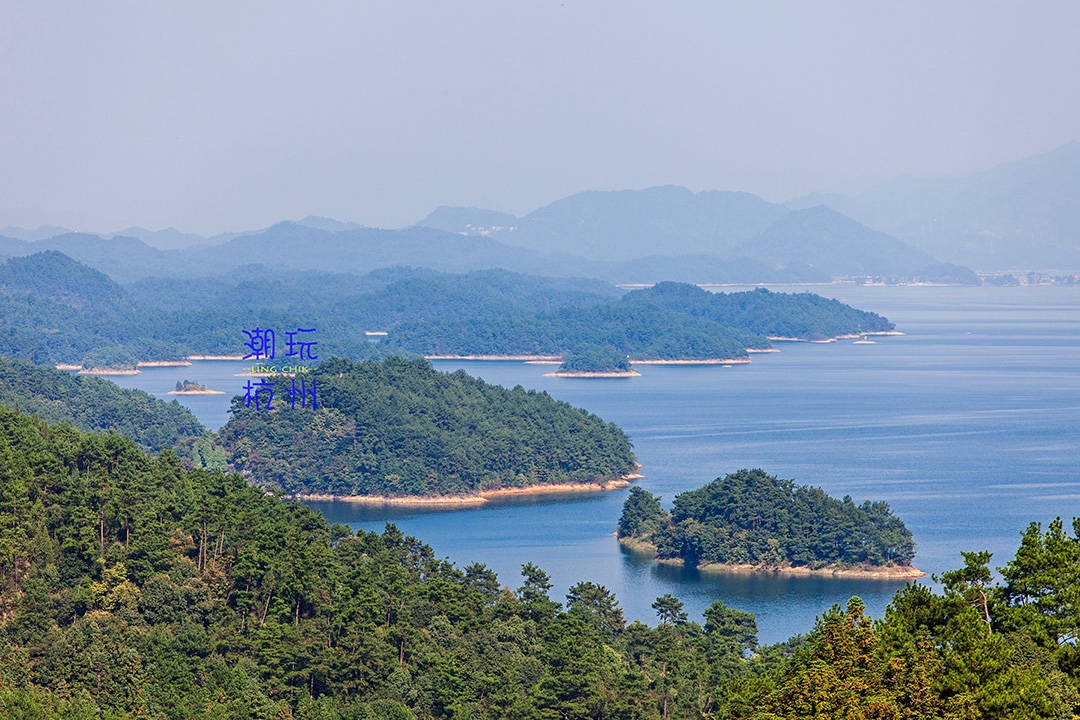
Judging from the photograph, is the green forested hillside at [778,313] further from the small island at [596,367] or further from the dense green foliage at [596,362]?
the small island at [596,367]

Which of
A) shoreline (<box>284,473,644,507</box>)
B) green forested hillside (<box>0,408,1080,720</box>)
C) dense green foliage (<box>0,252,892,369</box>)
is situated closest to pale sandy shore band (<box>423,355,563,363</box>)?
dense green foliage (<box>0,252,892,369</box>)

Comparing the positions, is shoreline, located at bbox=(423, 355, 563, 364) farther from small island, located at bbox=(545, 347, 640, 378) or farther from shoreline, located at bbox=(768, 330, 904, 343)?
shoreline, located at bbox=(768, 330, 904, 343)

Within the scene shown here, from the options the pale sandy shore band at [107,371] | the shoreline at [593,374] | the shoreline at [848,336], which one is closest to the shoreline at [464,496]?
the shoreline at [593,374]

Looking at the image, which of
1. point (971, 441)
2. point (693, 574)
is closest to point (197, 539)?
point (693, 574)

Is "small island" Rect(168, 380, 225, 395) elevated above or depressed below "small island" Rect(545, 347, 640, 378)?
below

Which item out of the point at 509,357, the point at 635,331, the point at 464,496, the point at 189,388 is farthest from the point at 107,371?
the point at 464,496

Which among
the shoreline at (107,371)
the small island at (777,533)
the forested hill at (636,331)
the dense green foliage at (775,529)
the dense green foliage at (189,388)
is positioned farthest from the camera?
the forested hill at (636,331)
